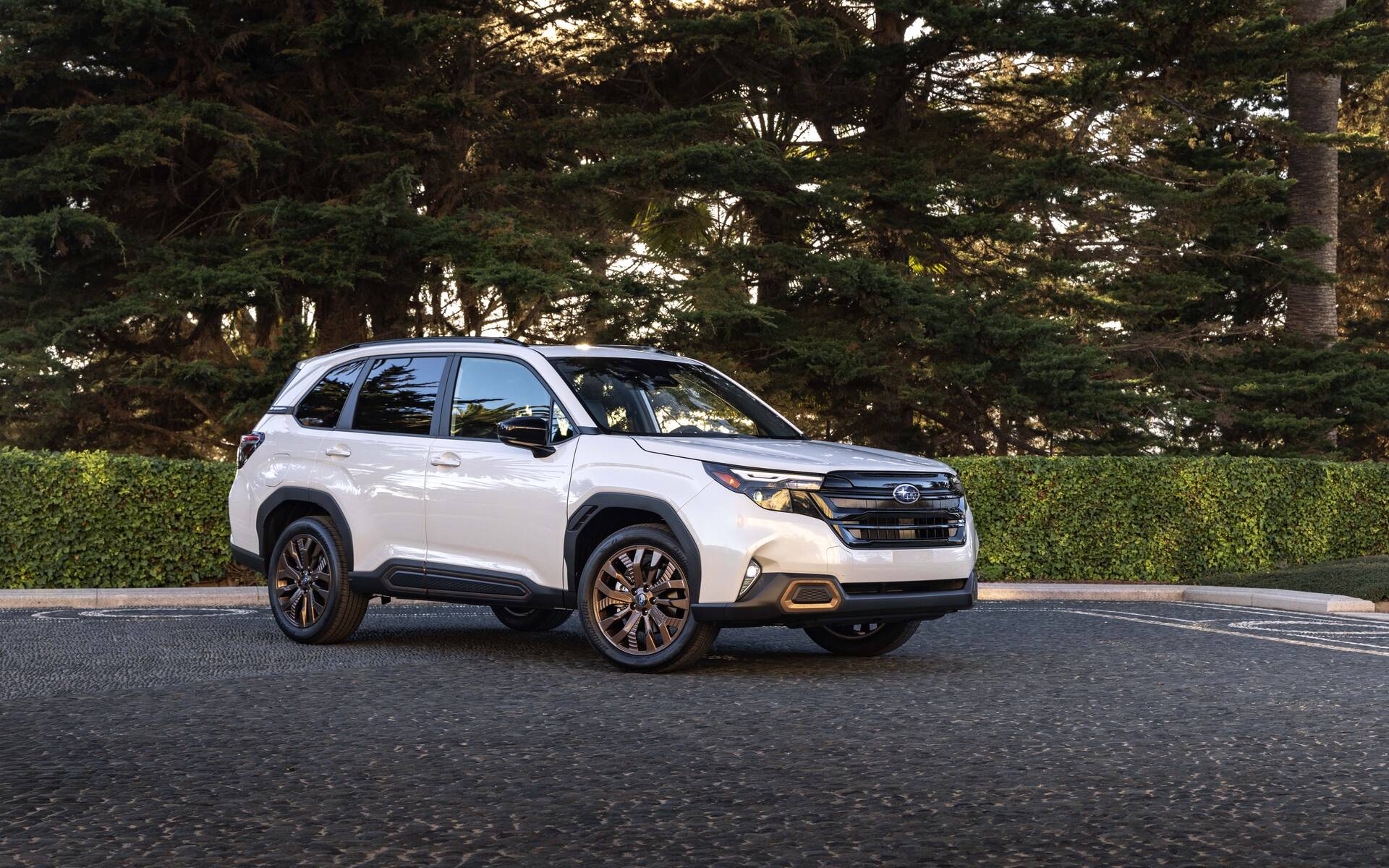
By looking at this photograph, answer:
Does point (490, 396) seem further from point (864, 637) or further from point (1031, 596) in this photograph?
point (1031, 596)

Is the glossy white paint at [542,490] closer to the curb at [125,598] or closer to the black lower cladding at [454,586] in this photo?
the black lower cladding at [454,586]

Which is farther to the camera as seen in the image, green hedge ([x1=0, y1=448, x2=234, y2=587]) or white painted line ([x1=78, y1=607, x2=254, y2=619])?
green hedge ([x1=0, y1=448, x2=234, y2=587])

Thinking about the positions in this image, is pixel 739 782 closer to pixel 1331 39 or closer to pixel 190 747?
pixel 190 747

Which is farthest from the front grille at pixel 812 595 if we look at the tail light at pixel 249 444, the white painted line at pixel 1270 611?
the white painted line at pixel 1270 611

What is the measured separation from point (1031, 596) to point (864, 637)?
289 inches

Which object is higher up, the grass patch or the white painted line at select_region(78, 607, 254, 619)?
the grass patch

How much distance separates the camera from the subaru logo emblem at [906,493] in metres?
9.36

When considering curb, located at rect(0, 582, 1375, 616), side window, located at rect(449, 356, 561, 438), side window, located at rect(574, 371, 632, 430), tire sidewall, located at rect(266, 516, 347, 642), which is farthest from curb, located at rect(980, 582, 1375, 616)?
tire sidewall, located at rect(266, 516, 347, 642)

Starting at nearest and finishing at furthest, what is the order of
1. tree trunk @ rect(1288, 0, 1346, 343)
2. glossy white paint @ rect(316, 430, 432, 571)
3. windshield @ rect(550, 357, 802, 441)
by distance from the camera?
windshield @ rect(550, 357, 802, 441)
glossy white paint @ rect(316, 430, 432, 571)
tree trunk @ rect(1288, 0, 1346, 343)

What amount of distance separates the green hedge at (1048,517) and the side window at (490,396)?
713 cm

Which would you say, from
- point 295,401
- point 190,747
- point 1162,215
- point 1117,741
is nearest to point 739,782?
point 1117,741

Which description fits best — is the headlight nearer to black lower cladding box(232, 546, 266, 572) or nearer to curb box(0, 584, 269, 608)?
black lower cladding box(232, 546, 266, 572)

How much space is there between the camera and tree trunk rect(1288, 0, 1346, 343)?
100ft

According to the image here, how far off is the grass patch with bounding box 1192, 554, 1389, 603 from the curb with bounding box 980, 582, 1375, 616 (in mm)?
287
